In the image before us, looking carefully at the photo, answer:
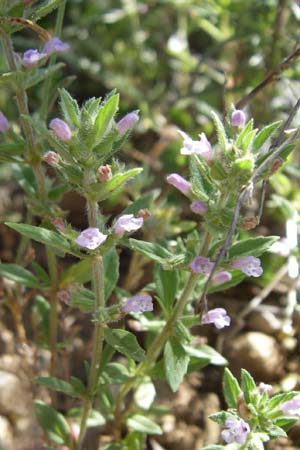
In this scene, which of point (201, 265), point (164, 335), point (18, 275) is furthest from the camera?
point (18, 275)

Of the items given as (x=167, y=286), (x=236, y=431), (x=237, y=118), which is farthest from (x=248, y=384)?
(x=237, y=118)

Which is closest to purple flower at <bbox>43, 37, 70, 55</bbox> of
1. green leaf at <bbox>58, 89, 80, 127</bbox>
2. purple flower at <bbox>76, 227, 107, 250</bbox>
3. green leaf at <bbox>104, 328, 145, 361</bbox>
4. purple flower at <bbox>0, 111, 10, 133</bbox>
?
purple flower at <bbox>0, 111, 10, 133</bbox>

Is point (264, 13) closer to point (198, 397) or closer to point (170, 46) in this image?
point (170, 46)

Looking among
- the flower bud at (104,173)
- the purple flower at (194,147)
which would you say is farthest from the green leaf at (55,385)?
the purple flower at (194,147)

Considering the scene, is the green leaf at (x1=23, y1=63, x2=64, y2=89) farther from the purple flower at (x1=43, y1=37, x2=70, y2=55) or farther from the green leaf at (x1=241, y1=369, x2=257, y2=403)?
the green leaf at (x1=241, y1=369, x2=257, y2=403)

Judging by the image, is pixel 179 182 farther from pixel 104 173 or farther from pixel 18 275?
pixel 18 275

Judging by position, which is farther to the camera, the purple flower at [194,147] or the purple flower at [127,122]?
the purple flower at [127,122]

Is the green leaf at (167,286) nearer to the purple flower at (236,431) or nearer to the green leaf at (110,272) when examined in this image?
the green leaf at (110,272)
